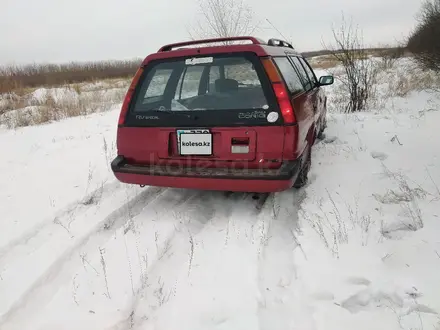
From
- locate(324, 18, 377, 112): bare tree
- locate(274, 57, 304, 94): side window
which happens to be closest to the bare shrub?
locate(324, 18, 377, 112): bare tree

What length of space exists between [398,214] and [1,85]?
13.8 m

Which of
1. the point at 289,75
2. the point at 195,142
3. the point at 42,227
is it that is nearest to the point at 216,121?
the point at 195,142

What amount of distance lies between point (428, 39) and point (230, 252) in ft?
55.0

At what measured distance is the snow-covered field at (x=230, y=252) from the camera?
2.12m

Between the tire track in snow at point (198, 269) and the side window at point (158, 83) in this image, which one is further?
the side window at point (158, 83)

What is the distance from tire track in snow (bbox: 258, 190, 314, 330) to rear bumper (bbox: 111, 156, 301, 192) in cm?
39

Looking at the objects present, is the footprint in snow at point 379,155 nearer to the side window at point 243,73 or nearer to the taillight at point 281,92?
the taillight at point 281,92

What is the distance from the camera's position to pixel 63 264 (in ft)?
9.04

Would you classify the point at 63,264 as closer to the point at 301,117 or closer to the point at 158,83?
the point at 158,83

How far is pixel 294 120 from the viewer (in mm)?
3061

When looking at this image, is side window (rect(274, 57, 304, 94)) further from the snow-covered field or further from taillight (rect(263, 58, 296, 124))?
the snow-covered field

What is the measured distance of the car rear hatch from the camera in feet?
10.2

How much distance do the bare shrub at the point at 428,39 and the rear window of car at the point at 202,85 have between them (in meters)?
13.7

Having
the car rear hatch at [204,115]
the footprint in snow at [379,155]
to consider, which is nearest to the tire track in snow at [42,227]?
the car rear hatch at [204,115]
